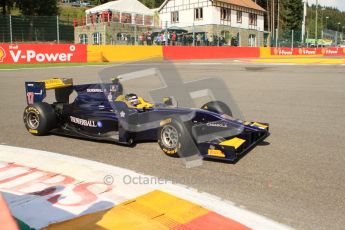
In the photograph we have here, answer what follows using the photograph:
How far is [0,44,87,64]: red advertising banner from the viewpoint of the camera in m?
21.1

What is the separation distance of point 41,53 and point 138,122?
18.4 m

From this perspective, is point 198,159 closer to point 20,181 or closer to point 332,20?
point 20,181

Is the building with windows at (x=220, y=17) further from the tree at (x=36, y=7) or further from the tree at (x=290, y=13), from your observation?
the tree at (x=290, y=13)

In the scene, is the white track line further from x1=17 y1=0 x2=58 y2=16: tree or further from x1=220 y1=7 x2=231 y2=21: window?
x1=17 y1=0 x2=58 y2=16: tree

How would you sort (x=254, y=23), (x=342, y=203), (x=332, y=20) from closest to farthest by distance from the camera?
(x=342, y=203) < (x=254, y=23) < (x=332, y=20)

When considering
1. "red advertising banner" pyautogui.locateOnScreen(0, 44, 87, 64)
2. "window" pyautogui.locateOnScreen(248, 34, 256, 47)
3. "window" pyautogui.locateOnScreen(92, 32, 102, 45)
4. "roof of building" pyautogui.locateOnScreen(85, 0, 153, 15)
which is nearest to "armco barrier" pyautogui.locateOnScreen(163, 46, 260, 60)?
"red advertising banner" pyautogui.locateOnScreen(0, 44, 87, 64)

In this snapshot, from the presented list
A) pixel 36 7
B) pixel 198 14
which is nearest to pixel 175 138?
pixel 198 14

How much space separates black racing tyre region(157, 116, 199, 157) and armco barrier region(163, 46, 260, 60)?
74.6 feet

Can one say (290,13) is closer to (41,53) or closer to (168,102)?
(41,53)

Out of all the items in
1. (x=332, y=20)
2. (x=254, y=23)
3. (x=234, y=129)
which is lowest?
(x=234, y=129)

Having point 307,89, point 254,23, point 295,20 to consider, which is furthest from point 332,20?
point 307,89

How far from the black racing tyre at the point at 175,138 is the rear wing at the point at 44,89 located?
2.19 metres

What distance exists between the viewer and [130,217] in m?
3.24

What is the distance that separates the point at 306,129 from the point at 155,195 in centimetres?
356
